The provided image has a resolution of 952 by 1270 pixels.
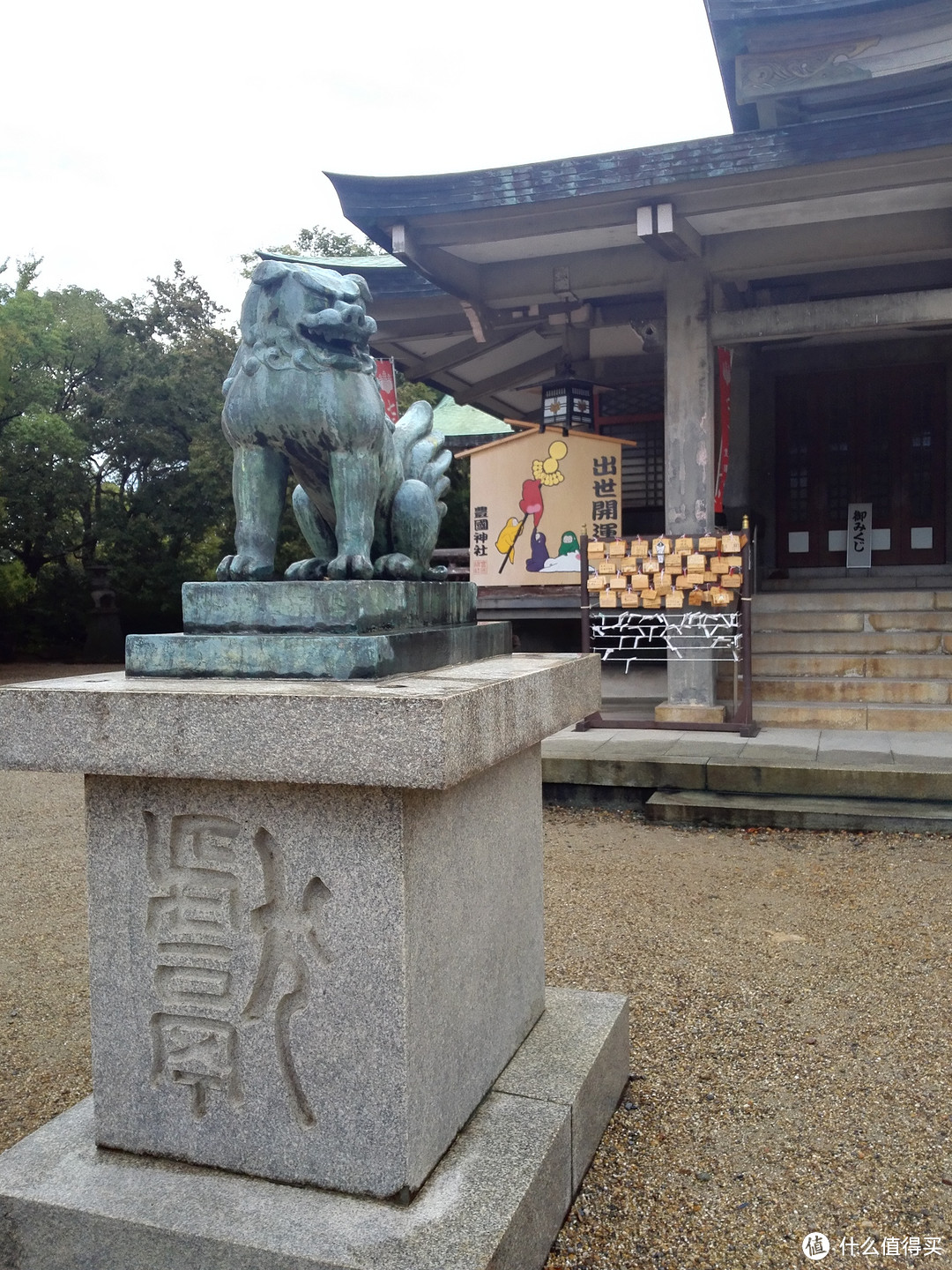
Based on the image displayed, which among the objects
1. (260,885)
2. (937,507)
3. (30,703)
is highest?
(937,507)

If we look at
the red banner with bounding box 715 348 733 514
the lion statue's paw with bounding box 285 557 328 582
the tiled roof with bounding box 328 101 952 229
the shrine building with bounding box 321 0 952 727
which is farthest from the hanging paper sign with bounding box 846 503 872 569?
the lion statue's paw with bounding box 285 557 328 582

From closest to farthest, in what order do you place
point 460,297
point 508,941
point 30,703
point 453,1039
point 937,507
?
1. point 30,703
2. point 453,1039
3. point 508,941
4. point 460,297
5. point 937,507

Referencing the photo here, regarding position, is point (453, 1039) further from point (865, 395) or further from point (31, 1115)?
point (865, 395)

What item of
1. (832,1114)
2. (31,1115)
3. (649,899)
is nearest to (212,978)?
(31,1115)

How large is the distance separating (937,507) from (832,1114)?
369 inches

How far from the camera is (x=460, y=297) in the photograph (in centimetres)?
818

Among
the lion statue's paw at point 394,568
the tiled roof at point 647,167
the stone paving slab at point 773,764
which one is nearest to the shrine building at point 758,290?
the tiled roof at point 647,167

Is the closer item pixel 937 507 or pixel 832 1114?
pixel 832 1114

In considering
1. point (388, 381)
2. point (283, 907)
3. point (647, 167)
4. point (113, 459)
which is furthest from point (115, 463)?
point (283, 907)

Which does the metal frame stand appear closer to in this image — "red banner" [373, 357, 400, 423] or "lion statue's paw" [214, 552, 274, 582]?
"red banner" [373, 357, 400, 423]

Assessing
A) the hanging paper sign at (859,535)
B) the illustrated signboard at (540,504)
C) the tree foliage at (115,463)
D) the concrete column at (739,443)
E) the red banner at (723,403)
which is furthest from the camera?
the tree foliage at (115,463)

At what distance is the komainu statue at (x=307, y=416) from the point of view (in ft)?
7.56

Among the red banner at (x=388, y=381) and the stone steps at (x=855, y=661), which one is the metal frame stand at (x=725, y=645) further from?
the red banner at (x=388, y=381)

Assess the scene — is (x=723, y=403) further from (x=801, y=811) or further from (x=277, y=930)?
(x=277, y=930)
